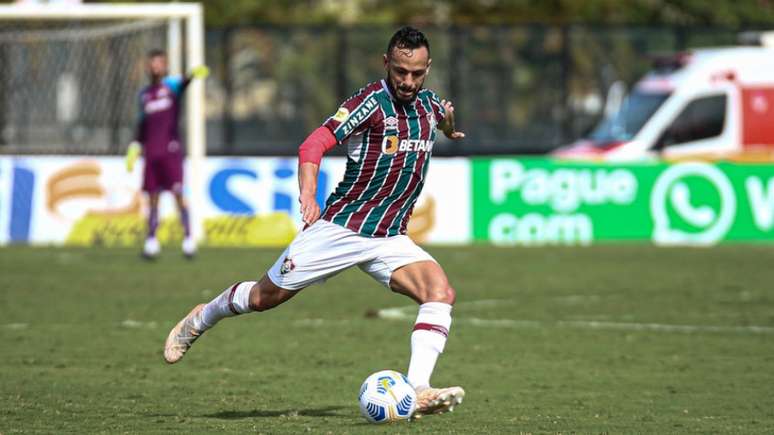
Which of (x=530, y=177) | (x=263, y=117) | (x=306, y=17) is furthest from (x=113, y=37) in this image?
(x=306, y=17)

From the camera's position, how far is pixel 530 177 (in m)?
22.1

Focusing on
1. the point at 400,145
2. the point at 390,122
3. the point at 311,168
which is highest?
the point at 390,122

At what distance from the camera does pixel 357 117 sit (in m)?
8.22

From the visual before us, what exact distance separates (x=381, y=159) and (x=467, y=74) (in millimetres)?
22035

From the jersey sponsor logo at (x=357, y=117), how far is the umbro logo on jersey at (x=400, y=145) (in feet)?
0.63

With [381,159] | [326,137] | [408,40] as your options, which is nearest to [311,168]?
[326,137]

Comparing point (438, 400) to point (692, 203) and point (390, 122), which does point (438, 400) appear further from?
point (692, 203)

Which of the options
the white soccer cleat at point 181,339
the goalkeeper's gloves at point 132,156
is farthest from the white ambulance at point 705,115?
the white soccer cleat at point 181,339

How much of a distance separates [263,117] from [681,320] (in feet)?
57.5

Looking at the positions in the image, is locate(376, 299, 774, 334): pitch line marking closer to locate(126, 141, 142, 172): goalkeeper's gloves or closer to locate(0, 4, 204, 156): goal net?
locate(126, 141, 142, 172): goalkeeper's gloves

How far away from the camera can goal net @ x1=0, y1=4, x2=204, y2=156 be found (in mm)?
25031

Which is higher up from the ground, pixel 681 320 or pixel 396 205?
pixel 396 205

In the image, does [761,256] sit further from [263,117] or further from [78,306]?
[263,117]

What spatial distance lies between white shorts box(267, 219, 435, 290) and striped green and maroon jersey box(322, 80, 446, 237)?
57mm
